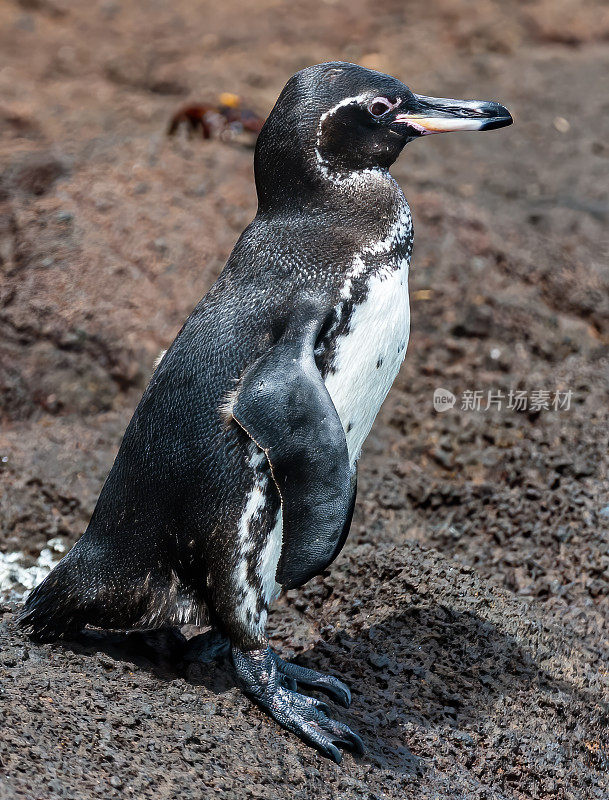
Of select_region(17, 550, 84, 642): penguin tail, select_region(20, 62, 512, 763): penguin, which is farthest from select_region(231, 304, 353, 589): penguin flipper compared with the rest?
select_region(17, 550, 84, 642): penguin tail

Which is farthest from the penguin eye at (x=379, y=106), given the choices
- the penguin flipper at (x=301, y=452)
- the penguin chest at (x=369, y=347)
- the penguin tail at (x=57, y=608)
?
the penguin tail at (x=57, y=608)

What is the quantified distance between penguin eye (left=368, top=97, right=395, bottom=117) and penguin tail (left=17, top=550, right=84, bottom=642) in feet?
4.50

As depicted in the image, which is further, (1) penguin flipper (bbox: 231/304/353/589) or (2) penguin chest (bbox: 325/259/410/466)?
(2) penguin chest (bbox: 325/259/410/466)

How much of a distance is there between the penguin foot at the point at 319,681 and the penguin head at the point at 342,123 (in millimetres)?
1270

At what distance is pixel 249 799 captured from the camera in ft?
6.56

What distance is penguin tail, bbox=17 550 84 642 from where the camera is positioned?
2453mm

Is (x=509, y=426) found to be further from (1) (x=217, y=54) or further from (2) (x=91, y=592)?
(1) (x=217, y=54)

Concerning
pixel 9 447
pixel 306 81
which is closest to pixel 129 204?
pixel 9 447

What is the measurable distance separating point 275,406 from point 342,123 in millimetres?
757

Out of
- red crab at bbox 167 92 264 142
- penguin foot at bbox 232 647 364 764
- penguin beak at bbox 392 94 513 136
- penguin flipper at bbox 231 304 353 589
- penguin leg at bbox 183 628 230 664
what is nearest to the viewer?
penguin flipper at bbox 231 304 353 589

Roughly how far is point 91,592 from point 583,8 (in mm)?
7374

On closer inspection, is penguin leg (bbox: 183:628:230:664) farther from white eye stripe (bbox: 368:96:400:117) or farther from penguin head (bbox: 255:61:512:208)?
white eye stripe (bbox: 368:96:400:117)

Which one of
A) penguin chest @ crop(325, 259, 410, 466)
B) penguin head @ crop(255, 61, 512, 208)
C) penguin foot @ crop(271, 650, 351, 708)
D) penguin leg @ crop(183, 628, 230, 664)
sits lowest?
penguin foot @ crop(271, 650, 351, 708)

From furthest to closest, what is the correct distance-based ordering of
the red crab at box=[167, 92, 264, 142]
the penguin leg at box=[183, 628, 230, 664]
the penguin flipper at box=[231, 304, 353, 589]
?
1. the red crab at box=[167, 92, 264, 142]
2. the penguin leg at box=[183, 628, 230, 664]
3. the penguin flipper at box=[231, 304, 353, 589]
